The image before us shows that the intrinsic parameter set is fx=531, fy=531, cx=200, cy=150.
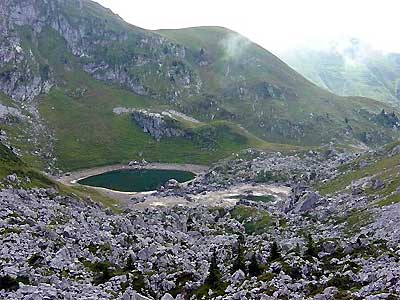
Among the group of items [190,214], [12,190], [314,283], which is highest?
[314,283]

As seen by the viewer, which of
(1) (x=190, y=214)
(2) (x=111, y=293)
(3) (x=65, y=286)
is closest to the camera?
(3) (x=65, y=286)

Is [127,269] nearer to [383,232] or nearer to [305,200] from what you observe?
[383,232]

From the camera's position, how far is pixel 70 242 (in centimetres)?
7494

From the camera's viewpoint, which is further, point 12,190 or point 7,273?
point 12,190

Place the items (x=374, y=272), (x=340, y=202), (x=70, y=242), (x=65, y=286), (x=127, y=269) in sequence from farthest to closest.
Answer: (x=340, y=202)
(x=70, y=242)
(x=127, y=269)
(x=65, y=286)
(x=374, y=272)

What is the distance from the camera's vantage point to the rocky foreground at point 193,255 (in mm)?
52594

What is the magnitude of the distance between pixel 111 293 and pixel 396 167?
281 ft

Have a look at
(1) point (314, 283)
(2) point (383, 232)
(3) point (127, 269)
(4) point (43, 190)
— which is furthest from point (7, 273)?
(4) point (43, 190)

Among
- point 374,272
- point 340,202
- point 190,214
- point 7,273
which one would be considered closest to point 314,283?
point 374,272

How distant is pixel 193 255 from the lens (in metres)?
83.2

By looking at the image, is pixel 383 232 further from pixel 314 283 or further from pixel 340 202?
pixel 340 202

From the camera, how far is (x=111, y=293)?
5859 cm

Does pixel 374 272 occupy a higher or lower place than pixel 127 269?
higher

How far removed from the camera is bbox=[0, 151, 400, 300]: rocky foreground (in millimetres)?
52594
